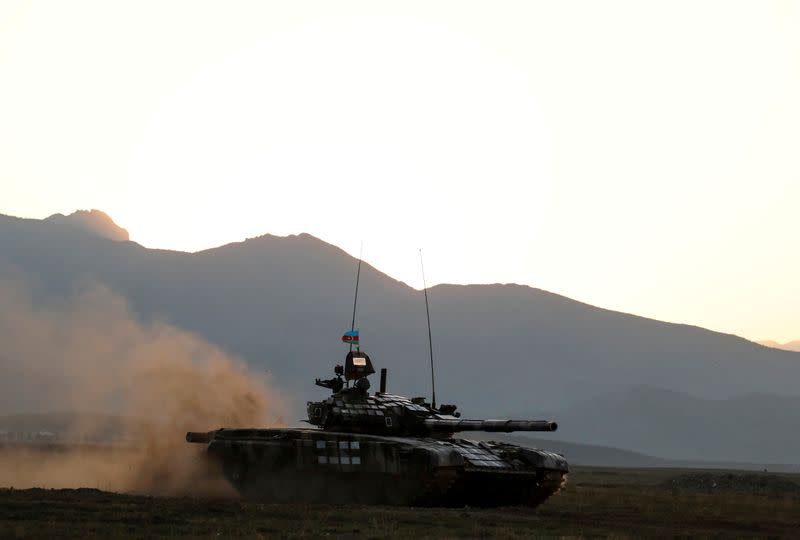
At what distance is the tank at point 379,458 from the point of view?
32750 mm

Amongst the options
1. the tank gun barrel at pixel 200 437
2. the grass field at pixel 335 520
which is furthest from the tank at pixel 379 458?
the grass field at pixel 335 520

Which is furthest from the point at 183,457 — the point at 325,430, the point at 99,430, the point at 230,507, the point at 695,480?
the point at 99,430

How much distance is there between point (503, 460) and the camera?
34938 mm

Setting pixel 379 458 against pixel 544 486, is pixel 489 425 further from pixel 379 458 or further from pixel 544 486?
pixel 379 458

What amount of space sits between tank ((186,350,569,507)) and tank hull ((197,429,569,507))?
0.09 feet

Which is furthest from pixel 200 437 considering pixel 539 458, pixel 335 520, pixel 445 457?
pixel 335 520

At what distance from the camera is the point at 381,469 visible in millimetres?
33094

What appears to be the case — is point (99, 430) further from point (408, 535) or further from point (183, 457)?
point (408, 535)

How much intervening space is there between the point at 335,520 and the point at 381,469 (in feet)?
22.5

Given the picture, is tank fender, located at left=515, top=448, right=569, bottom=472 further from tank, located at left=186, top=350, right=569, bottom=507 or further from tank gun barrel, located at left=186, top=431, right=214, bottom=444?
tank gun barrel, located at left=186, top=431, right=214, bottom=444

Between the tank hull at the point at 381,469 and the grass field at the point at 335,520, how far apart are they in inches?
48.5

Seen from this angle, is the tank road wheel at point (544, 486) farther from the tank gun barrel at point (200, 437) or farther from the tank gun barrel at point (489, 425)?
the tank gun barrel at point (200, 437)

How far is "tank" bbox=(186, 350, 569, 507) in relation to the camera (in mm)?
32750

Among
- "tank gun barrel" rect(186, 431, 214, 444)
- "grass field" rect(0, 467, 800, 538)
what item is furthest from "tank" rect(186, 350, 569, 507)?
"grass field" rect(0, 467, 800, 538)
